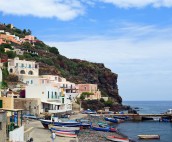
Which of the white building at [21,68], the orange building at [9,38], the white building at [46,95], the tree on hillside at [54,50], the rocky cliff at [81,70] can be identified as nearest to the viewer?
the white building at [46,95]

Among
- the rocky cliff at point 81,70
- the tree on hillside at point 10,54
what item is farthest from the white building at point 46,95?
the rocky cliff at point 81,70

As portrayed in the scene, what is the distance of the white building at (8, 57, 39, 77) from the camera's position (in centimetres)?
10431

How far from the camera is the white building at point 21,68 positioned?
104312mm

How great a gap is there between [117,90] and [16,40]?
152 ft

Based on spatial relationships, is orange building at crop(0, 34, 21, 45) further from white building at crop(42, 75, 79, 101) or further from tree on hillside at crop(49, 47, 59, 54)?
white building at crop(42, 75, 79, 101)

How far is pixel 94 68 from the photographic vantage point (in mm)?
144500

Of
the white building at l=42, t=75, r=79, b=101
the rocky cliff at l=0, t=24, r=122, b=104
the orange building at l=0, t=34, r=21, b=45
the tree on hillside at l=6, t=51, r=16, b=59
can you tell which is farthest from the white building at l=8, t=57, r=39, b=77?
the orange building at l=0, t=34, r=21, b=45

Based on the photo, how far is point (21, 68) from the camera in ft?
344

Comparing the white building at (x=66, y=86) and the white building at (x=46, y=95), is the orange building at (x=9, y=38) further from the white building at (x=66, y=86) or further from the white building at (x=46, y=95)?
the white building at (x=46, y=95)

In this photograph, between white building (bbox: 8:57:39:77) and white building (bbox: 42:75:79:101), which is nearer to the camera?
white building (bbox: 8:57:39:77)

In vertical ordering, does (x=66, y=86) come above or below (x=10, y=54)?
below

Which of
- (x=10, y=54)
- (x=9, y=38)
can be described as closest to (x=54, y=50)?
(x=9, y=38)

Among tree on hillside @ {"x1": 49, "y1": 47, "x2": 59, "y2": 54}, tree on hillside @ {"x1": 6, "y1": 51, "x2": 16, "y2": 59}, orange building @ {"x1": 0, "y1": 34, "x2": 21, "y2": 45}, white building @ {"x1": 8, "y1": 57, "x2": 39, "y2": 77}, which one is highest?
orange building @ {"x1": 0, "y1": 34, "x2": 21, "y2": 45}

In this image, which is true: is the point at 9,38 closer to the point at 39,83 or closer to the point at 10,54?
the point at 10,54
